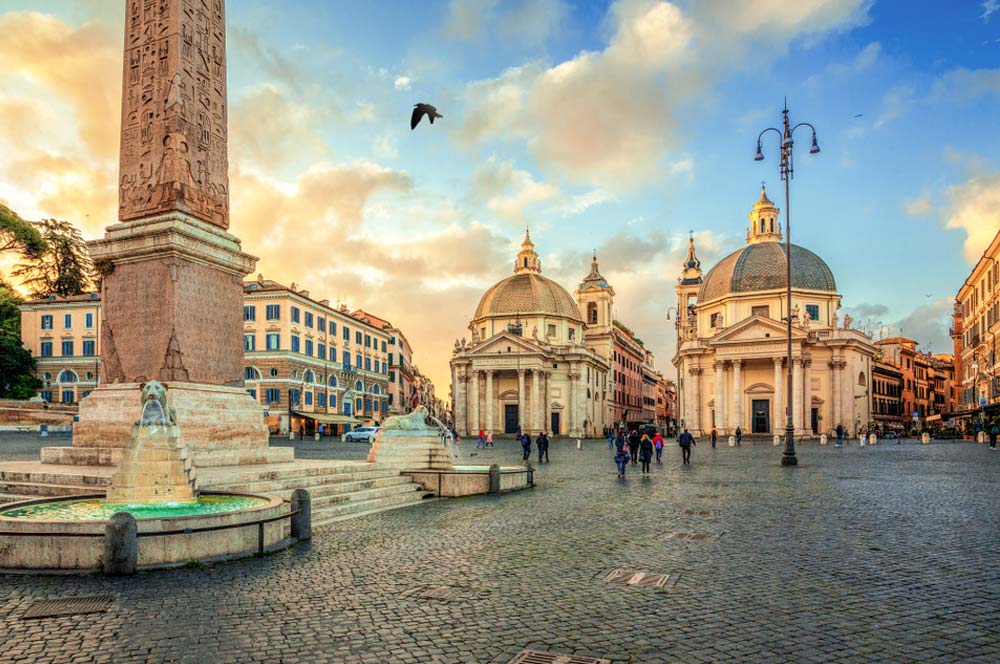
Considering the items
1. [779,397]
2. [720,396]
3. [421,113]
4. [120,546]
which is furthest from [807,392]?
[120,546]

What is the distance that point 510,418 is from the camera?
73.6 meters

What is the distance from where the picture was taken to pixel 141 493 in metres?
9.45

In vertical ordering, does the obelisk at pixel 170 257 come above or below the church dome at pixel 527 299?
below

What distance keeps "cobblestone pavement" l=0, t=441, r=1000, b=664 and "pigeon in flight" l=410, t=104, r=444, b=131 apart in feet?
27.5

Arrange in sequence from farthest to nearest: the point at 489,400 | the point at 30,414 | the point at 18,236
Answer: the point at 489,400, the point at 18,236, the point at 30,414

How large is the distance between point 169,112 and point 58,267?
208 feet

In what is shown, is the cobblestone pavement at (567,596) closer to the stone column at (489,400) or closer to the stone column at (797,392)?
the stone column at (797,392)

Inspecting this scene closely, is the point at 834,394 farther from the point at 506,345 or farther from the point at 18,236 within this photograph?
the point at 18,236

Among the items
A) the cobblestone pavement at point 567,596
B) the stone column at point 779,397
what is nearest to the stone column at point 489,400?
the stone column at point 779,397

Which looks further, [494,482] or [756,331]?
[756,331]

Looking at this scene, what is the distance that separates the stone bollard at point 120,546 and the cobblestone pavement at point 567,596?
0.69 ft

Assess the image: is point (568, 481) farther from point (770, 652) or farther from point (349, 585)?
point (770, 652)

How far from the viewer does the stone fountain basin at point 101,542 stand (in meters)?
7.68

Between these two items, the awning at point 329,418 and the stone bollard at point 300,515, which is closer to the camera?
the stone bollard at point 300,515
